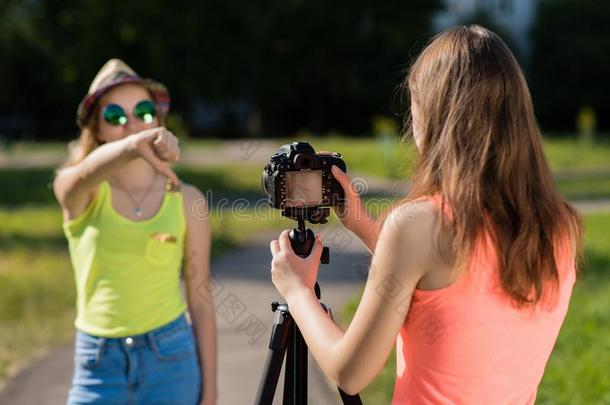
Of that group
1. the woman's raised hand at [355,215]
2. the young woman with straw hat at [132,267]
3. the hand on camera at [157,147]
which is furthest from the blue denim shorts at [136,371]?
the woman's raised hand at [355,215]

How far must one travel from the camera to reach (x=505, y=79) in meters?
1.65

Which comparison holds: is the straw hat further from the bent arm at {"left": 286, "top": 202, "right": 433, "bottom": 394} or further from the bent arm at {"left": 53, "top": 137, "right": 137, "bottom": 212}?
the bent arm at {"left": 286, "top": 202, "right": 433, "bottom": 394}

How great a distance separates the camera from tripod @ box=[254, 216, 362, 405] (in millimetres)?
1805

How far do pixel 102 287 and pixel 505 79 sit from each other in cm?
152

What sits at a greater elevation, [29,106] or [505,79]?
[505,79]

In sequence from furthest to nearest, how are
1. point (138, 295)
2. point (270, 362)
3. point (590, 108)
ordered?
point (590, 108) → point (138, 295) → point (270, 362)

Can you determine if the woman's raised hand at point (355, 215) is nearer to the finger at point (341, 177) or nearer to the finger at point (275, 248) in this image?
the finger at point (341, 177)

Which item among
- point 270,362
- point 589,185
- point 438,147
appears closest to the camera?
point 438,147

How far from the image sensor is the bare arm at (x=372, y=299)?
1.56 metres

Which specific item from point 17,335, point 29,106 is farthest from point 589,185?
point 29,106

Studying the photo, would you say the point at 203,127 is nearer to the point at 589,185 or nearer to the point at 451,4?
the point at 451,4

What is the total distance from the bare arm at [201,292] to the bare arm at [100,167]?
0.32 m

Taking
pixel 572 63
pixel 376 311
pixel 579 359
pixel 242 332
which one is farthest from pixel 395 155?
pixel 572 63

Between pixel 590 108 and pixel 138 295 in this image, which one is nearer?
pixel 138 295
